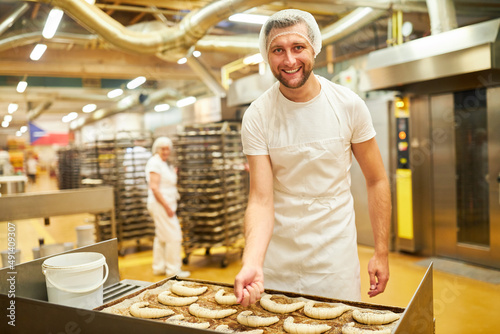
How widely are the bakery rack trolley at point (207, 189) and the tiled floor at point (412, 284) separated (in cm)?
29

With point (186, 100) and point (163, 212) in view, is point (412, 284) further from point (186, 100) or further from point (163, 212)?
point (186, 100)

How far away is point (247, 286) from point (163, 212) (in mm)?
3693

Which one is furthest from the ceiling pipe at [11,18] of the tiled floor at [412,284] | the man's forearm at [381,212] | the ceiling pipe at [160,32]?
the man's forearm at [381,212]

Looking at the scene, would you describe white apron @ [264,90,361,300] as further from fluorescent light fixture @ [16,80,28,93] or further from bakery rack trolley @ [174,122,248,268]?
fluorescent light fixture @ [16,80,28,93]

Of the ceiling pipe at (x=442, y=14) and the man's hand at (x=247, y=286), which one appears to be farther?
the ceiling pipe at (x=442, y=14)

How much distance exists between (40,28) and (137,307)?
19.7 ft

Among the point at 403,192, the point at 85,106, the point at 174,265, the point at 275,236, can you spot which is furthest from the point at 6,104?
the point at 275,236

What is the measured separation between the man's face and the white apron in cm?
22

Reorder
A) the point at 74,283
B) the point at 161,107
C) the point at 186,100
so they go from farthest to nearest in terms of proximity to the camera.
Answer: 1. the point at 161,107
2. the point at 186,100
3. the point at 74,283

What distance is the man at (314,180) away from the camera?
1500 millimetres

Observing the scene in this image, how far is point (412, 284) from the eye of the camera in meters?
4.04

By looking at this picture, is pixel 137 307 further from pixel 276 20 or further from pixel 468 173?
pixel 468 173

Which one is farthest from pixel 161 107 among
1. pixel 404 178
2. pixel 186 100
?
pixel 404 178

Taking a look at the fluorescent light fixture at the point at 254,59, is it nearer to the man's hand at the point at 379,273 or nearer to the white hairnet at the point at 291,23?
the white hairnet at the point at 291,23
